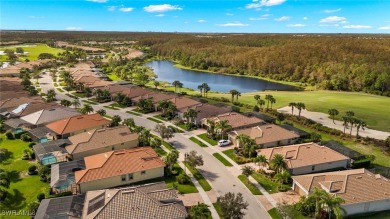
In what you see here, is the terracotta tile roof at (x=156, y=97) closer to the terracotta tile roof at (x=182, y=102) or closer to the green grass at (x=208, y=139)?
the terracotta tile roof at (x=182, y=102)

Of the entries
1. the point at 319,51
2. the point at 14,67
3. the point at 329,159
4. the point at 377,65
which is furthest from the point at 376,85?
the point at 14,67

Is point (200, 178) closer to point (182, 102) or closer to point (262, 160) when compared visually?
point (262, 160)

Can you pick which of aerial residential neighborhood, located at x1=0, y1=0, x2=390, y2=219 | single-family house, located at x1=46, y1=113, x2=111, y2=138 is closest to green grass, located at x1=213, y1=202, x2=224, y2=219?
aerial residential neighborhood, located at x1=0, y1=0, x2=390, y2=219

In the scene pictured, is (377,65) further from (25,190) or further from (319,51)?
(25,190)

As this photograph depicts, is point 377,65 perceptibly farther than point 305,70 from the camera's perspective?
No

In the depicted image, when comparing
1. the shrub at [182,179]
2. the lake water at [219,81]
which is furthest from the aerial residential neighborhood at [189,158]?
the lake water at [219,81]

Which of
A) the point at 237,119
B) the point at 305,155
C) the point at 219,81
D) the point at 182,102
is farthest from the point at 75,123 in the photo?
the point at 219,81
